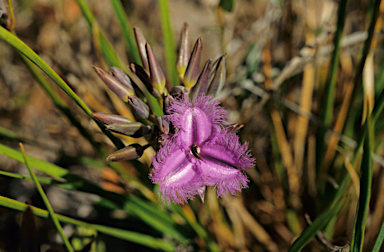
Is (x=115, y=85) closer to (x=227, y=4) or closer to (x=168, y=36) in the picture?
(x=168, y=36)

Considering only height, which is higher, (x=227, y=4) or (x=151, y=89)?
(x=227, y=4)

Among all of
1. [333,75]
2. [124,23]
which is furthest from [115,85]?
[333,75]

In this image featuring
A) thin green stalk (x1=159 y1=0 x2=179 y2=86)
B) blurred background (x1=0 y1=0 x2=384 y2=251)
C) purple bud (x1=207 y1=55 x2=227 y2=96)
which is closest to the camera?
purple bud (x1=207 y1=55 x2=227 y2=96)

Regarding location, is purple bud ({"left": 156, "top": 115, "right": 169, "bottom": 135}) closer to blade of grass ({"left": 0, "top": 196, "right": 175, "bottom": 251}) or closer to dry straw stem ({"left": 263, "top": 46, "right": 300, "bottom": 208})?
blade of grass ({"left": 0, "top": 196, "right": 175, "bottom": 251})

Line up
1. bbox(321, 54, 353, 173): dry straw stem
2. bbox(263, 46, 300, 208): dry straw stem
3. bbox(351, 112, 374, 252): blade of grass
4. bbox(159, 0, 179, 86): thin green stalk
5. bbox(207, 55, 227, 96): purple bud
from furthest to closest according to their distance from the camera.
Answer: bbox(263, 46, 300, 208): dry straw stem → bbox(321, 54, 353, 173): dry straw stem → bbox(159, 0, 179, 86): thin green stalk → bbox(207, 55, 227, 96): purple bud → bbox(351, 112, 374, 252): blade of grass

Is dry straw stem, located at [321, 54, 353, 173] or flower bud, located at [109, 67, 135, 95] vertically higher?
flower bud, located at [109, 67, 135, 95]

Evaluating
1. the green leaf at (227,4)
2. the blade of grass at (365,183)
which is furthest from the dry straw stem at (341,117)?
the green leaf at (227,4)

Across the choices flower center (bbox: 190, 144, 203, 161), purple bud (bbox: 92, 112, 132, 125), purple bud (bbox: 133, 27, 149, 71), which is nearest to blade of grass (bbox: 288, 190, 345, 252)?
flower center (bbox: 190, 144, 203, 161)

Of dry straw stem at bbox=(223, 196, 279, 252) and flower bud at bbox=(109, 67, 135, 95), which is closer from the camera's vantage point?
flower bud at bbox=(109, 67, 135, 95)
